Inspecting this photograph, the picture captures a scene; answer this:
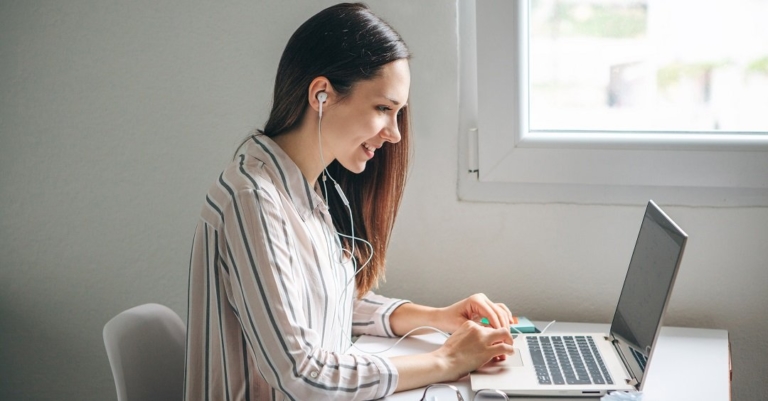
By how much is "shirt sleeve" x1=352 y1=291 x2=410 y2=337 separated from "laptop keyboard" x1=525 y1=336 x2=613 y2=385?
0.28 metres

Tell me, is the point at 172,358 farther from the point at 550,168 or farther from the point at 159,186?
the point at 550,168

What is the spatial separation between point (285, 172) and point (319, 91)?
0.48 feet

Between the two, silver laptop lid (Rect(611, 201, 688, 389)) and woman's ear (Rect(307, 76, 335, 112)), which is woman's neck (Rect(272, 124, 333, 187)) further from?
silver laptop lid (Rect(611, 201, 688, 389))

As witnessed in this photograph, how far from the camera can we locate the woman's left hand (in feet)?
5.06

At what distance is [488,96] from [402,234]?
37cm

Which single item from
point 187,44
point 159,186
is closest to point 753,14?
point 187,44

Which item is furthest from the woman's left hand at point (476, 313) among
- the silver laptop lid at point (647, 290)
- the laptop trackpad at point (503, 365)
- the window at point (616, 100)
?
the window at point (616, 100)

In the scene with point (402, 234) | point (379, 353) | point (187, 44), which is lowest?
point (379, 353)

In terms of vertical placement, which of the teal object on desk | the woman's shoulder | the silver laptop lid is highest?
the woman's shoulder

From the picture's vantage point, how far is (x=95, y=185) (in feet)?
6.56

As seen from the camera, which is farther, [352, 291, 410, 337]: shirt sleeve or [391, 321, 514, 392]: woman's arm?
[352, 291, 410, 337]: shirt sleeve

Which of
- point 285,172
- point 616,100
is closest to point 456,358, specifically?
point 285,172

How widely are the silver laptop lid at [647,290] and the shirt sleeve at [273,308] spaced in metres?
0.47

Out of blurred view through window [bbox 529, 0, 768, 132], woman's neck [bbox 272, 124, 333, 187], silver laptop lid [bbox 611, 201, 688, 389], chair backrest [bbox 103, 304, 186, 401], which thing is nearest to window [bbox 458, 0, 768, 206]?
blurred view through window [bbox 529, 0, 768, 132]
